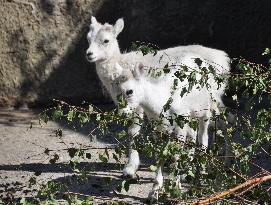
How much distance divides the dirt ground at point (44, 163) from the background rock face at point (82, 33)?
60 cm

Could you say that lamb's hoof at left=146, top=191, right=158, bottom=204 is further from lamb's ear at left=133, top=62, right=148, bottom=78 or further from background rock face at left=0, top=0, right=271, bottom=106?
background rock face at left=0, top=0, right=271, bottom=106

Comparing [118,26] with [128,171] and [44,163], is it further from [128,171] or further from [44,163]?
[128,171]

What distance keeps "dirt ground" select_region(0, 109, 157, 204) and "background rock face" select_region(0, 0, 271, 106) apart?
23.8 inches

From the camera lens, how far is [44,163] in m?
7.27

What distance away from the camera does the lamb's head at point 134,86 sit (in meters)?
5.86

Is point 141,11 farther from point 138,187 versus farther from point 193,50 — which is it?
point 138,187

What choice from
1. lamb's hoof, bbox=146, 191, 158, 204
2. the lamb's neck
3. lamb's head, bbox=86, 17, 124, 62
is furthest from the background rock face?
lamb's hoof, bbox=146, 191, 158, 204

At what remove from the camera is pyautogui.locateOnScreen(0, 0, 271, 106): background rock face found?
974 centimetres

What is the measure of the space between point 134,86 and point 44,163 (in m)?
1.90

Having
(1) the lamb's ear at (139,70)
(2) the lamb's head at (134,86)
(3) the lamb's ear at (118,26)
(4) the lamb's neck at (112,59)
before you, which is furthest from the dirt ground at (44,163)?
(3) the lamb's ear at (118,26)

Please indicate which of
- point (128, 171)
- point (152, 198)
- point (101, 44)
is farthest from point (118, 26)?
point (152, 198)

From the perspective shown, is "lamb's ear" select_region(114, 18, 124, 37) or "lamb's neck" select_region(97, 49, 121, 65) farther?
"lamb's ear" select_region(114, 18, 124, 37)

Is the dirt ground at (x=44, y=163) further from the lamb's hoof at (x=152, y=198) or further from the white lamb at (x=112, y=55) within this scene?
the white lamb at (x=112, y=55)

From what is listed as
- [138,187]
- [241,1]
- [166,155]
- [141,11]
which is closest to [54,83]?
[141,11]
